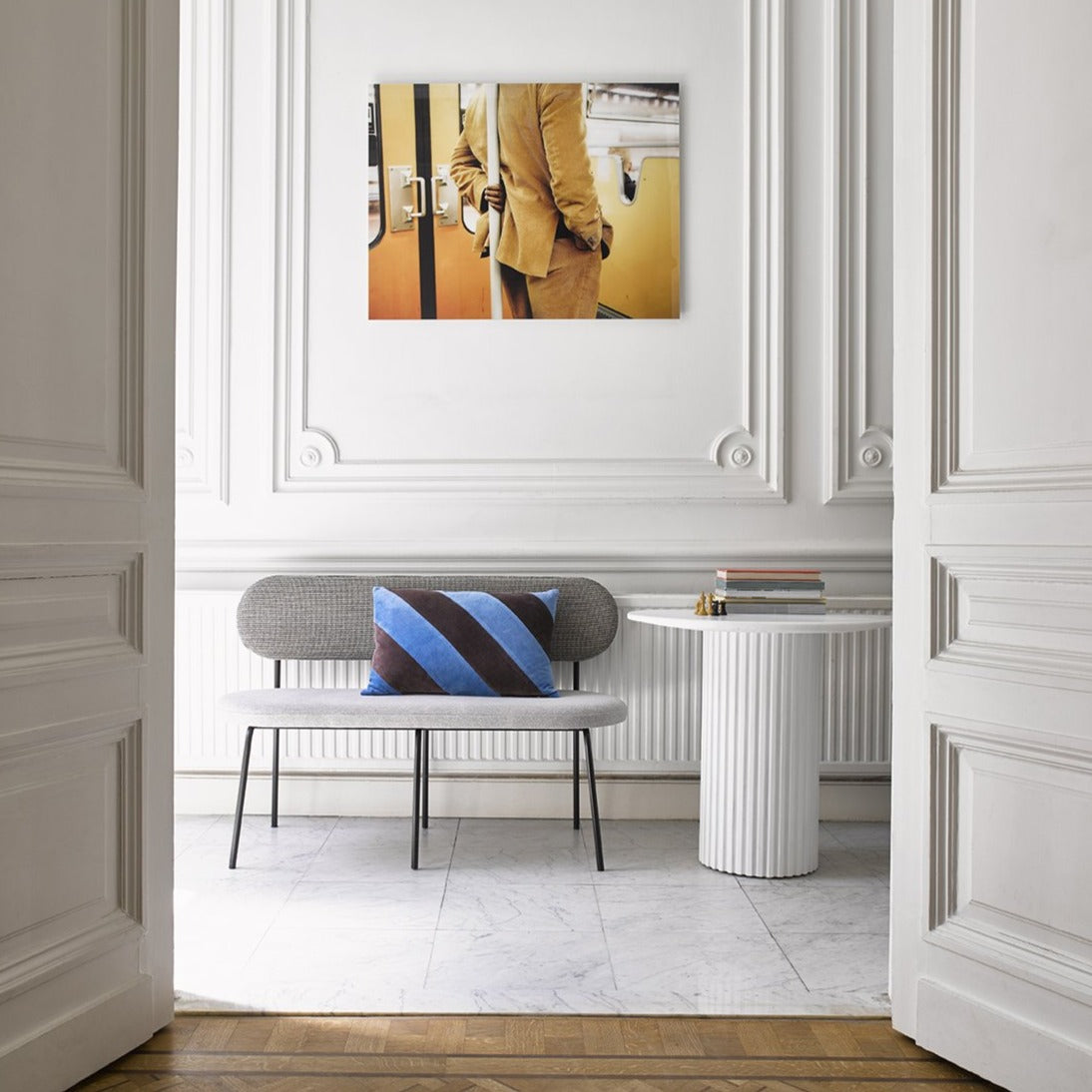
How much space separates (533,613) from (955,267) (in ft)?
5.68

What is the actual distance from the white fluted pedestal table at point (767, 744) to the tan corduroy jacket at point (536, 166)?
4.71 feet

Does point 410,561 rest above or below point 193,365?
below

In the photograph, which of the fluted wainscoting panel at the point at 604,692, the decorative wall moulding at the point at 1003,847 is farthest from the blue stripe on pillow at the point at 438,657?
the decorative wall moulding at the point at 1003,847

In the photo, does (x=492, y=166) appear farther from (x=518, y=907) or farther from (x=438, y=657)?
(x=518, y=907)

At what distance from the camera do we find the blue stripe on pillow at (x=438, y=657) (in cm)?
336

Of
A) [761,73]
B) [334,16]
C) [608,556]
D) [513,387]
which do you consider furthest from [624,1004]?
[334,16]

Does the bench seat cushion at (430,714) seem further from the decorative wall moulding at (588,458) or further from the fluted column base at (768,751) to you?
the decorative wall moulding at (588,458)

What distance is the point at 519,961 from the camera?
243cm

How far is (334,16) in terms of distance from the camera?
3738 mm

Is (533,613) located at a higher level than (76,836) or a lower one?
higher

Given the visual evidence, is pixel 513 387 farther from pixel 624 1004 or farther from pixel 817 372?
pixel 624 1004

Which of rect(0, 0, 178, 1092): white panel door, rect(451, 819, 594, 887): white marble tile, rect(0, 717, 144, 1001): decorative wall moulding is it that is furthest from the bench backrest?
rect(0, 717, 144, 1001): decorative wall moulding

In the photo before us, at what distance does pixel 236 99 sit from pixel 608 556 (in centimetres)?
197

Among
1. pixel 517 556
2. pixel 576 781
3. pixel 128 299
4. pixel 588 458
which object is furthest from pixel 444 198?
pixel 576 781
